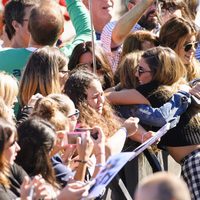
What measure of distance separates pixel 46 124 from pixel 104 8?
325 cm

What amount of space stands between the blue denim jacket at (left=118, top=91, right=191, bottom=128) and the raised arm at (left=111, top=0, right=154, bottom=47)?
3.10 feet

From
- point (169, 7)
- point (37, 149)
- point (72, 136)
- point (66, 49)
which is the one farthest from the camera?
point (169, 7)

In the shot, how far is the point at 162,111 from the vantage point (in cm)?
632

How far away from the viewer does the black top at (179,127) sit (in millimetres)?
6414

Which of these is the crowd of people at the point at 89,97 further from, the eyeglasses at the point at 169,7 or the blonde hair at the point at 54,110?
the eyeglasses at the point at 169,7

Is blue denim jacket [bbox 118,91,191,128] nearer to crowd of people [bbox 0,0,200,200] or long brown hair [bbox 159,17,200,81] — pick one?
crowd of people [bbox 0,0,200,200]

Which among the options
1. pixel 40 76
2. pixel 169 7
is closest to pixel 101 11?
pixel 169 7

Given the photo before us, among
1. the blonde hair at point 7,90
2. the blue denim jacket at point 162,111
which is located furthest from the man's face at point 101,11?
the blonde hair at point 7,90

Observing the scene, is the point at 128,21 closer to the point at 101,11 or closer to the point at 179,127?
Answer: the point at 101,11

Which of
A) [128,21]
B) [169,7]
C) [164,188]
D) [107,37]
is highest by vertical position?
[164,188]

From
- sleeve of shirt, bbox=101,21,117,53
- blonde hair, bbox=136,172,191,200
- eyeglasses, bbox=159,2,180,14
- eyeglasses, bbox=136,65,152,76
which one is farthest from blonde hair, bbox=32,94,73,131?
eyeglasses, bbox=159,2,180,14

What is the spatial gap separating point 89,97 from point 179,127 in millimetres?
893

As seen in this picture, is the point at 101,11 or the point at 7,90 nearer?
the point at 7,90

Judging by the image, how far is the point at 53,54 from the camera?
5.97 metres
